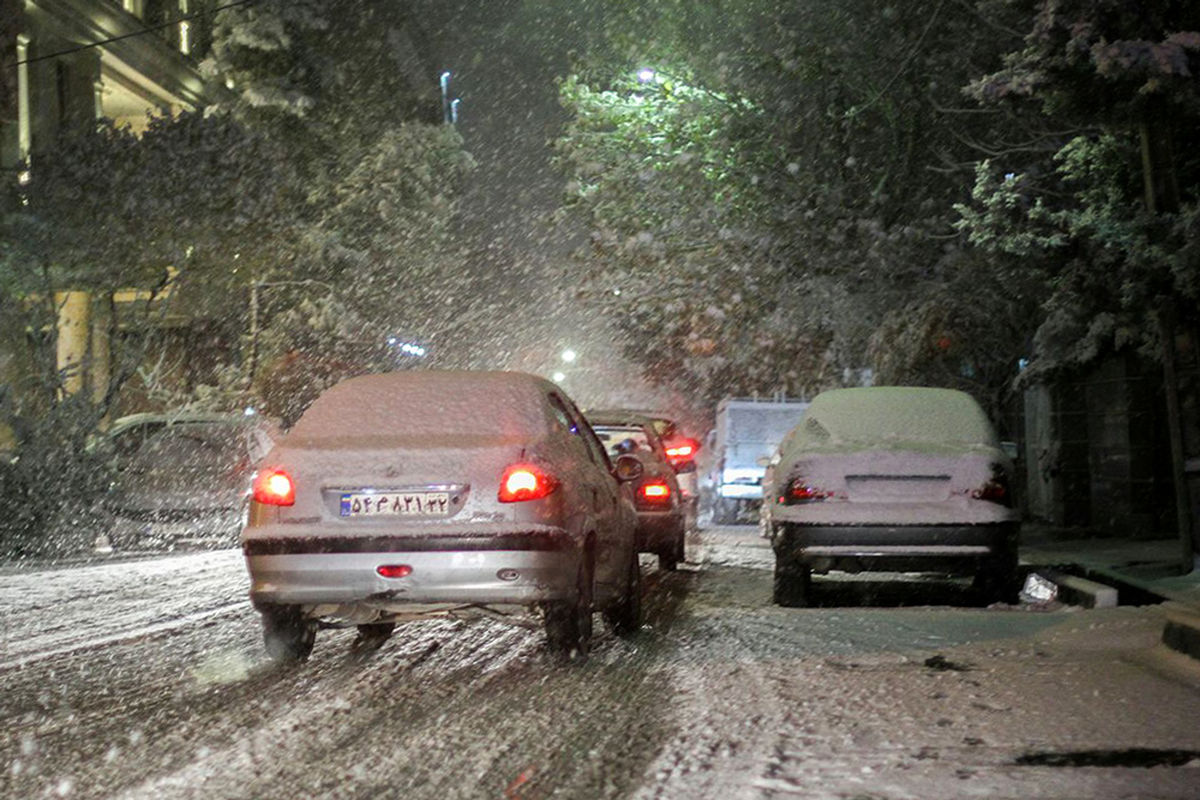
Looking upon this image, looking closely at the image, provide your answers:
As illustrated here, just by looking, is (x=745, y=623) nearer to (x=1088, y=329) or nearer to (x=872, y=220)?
(x=1088, y=329)

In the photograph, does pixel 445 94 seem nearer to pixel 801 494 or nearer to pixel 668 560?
pixel 668 560

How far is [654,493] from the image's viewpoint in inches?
551

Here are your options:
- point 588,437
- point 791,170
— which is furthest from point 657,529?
point 791,170

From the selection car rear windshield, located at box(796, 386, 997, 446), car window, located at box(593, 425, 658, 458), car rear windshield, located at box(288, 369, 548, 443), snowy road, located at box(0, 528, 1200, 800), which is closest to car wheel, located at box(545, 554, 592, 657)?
snowy road, located at box(0, 528, 1200, 800)

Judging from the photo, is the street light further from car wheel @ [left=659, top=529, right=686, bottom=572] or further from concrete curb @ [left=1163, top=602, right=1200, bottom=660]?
concrete curb @ [left=1163, top=602, right=1200, bottom=660]

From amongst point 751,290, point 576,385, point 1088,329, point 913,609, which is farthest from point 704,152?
point 576,385

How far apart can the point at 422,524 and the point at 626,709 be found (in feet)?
4.78

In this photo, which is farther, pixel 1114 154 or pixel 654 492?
pixel 654 492

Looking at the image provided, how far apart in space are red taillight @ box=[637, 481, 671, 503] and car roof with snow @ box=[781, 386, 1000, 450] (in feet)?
8.15

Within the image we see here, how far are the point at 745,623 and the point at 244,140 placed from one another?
20.2 meters

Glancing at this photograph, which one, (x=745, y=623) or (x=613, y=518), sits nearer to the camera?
(x=613, y=518)

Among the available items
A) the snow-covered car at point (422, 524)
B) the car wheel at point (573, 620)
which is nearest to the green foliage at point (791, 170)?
the car wheel at point (573, 620)

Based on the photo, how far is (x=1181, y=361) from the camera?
1470 cm

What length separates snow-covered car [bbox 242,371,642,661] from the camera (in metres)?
7.32
